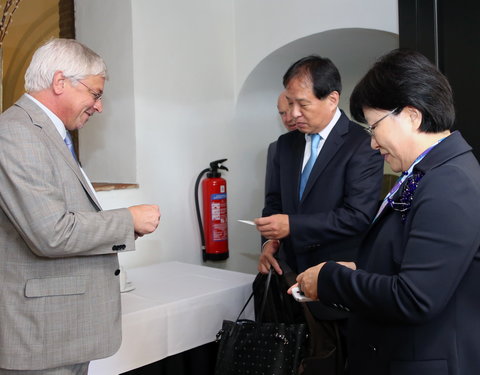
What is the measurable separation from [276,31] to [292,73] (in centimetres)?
109

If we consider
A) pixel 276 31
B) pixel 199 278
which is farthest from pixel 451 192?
pixel 276 31

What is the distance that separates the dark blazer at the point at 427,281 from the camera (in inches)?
36.5

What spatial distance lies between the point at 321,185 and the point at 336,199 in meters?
0.07

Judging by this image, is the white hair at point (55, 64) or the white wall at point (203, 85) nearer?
the white hair at point (55, 64)

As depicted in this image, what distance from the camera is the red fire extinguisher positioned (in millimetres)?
2881

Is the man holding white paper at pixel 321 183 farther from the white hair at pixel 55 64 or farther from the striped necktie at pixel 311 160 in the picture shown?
the white hair at pixel 55 64

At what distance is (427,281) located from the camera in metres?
0.93

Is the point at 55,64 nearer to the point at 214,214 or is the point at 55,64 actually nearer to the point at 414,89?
the point at 414,89

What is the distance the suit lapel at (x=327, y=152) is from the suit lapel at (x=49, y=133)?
0.85m

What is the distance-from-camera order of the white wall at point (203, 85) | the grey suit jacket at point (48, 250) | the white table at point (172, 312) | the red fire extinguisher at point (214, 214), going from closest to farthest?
the grey suit jacket at point (48, 250) → the white table at point (172, 312) → the white wall at point (203, 85) → the red fire extinguisher at point (214, 214)

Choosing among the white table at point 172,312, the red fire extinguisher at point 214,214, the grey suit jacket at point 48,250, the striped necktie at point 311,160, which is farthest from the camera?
the red fire extinguisher at point 214,214

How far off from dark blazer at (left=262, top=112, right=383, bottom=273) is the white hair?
868mm

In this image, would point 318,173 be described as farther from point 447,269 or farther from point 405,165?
point 447,269

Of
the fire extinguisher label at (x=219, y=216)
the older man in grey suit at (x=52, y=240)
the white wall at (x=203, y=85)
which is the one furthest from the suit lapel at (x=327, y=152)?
the fire extinguisher label at (x=219, y=216)
